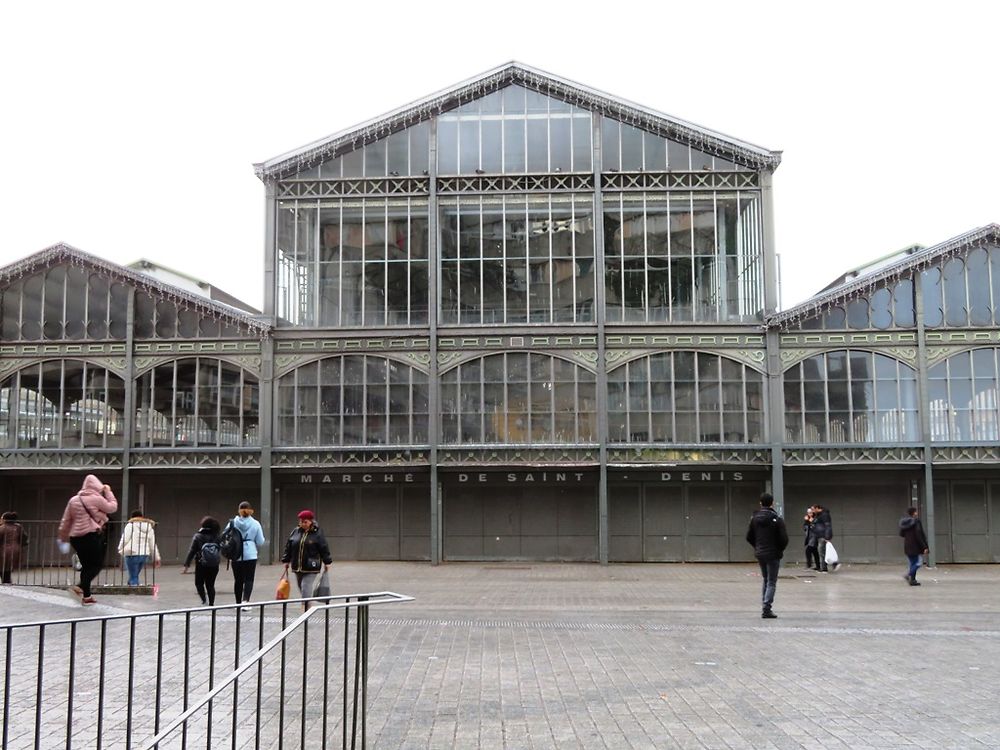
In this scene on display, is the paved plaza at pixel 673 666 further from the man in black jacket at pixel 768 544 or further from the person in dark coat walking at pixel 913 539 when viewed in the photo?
the person in dark coat walking at pixel 913 539

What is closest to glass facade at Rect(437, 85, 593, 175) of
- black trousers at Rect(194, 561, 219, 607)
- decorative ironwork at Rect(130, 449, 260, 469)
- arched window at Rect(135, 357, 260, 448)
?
arched window at Rect(135, 357, 260, 448)

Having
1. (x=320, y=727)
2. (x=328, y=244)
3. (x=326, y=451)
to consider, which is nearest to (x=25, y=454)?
(x=326, y=451)

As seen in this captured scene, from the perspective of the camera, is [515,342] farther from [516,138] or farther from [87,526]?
[87,526]

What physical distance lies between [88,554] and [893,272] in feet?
71.5

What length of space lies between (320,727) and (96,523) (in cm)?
835

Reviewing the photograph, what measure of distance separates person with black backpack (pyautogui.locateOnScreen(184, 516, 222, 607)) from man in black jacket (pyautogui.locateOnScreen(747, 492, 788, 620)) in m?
8.41

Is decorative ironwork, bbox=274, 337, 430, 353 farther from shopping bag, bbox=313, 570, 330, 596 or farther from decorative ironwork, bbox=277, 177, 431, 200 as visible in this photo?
shopping bag, bbox=313, 570, 330, 596

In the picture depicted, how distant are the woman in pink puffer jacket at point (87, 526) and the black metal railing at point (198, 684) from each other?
11.8 ft

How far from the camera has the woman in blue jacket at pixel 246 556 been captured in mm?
15836

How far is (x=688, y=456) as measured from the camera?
28.0 metres

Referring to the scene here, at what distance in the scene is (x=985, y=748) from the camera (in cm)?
739

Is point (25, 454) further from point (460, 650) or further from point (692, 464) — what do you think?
point (460, 650)

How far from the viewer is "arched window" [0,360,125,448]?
29.1m

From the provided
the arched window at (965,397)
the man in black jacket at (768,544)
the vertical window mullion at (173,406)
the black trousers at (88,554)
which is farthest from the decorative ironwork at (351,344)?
the man in black jacket at (768,544)
